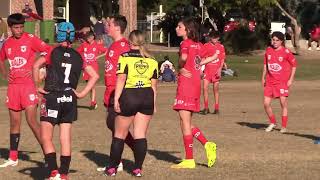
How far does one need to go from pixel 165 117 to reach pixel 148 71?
809 centimetres

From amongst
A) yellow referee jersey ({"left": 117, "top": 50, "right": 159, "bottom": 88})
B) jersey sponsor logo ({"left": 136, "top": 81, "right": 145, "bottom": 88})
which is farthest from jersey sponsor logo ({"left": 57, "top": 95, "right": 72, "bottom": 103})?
jersey sponsor logo ({"left": 136, "top": 81, "right": 145, "bottom": 88})

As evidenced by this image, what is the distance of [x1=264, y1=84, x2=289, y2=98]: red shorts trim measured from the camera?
1584 centimetres

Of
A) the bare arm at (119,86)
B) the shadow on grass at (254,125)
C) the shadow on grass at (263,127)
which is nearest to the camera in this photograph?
the bare arm at (119,86)

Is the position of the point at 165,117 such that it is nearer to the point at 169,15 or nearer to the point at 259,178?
the point at 259,178

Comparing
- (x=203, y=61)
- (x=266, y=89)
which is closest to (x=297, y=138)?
(x=266, y=89)

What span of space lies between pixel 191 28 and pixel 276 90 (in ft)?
16.2

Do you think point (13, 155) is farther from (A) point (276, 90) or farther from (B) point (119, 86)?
(A) point (276, 90)

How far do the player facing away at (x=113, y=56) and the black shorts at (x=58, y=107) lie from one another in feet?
3.56

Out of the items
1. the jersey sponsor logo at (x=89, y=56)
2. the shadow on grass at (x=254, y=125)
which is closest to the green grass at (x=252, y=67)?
the jersey sponsor logo at (x=89, y=56)

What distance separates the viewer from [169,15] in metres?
58.5

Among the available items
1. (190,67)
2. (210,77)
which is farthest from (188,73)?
(210,77)

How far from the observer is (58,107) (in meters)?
9.84

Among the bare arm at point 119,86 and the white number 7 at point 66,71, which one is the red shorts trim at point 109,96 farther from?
the white number 7 at point 66,71

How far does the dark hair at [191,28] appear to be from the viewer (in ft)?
37.1
